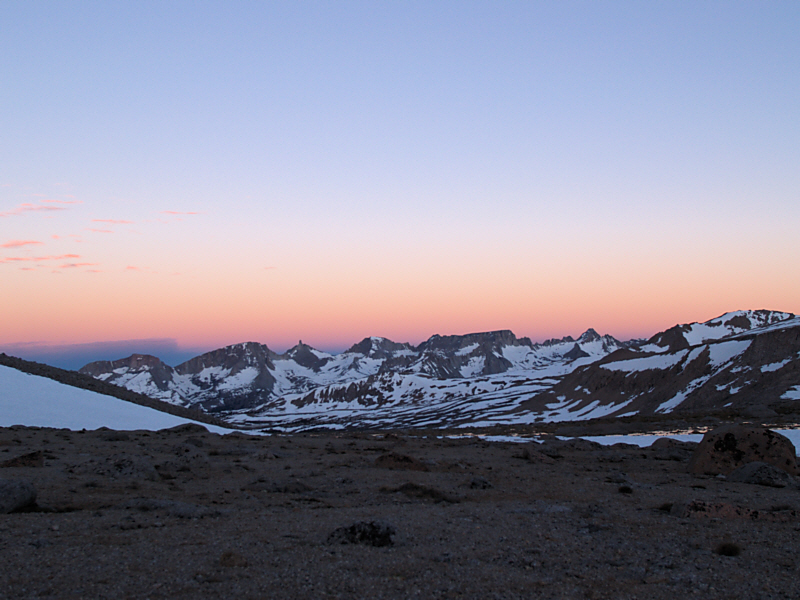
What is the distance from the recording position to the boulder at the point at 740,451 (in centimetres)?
2253

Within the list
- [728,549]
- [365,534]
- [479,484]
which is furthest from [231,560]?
[479,484]

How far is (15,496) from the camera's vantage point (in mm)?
12312

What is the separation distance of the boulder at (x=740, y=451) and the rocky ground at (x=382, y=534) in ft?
4.28

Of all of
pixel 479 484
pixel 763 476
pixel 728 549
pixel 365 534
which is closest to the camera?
pixel 728 549

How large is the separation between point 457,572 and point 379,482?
35.4ft

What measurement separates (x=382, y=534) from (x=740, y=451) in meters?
19.7

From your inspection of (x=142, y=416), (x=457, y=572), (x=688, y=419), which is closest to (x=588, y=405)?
(x=688, y=419)

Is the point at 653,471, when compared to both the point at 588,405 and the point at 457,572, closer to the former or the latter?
the point at 457,572

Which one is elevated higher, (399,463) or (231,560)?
(231,560)

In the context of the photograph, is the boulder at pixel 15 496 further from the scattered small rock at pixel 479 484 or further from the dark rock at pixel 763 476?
the dark rock at pixel 763 476

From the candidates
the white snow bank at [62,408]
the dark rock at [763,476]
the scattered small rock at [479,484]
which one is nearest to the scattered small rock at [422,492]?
the scattered small rock at [479,484]

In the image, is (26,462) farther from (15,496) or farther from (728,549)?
(728,549)

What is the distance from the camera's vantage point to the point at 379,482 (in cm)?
1908

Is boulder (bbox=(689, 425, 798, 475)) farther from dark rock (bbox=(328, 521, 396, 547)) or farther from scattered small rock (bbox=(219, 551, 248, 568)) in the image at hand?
scattered small rock (bbox=(219, 551, 248, 568))
